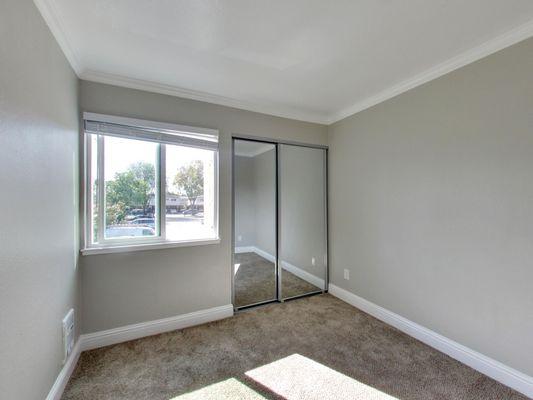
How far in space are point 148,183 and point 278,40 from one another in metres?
1.73

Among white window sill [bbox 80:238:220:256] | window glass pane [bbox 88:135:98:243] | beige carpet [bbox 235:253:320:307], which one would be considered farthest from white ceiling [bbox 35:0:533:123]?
beige carpet [bbox 235:253:320:307]

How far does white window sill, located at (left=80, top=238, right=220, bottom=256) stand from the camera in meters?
2.13

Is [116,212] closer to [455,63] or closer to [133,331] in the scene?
[133,331]

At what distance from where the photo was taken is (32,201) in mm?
1300

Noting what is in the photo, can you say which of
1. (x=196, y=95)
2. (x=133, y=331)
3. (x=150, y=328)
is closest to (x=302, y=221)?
(x=196, y=95)

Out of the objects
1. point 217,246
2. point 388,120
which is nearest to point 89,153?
point 217,246

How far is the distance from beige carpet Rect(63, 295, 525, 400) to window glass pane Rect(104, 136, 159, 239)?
41.8 inches

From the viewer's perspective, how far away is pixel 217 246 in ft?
8.77

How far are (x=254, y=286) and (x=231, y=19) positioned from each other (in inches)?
106

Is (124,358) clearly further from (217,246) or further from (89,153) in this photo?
(89,153)

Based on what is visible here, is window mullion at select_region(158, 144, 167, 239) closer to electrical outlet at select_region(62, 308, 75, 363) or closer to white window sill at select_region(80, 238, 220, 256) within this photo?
white window sill at select_region(80, 238, 220, 256)

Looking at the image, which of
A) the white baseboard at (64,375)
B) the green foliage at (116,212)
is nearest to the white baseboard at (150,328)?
the white baseboard at (64,375)

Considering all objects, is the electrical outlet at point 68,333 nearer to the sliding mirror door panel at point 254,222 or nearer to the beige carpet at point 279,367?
the beige carpet at point 279,367

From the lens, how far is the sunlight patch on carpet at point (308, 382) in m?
1.63
